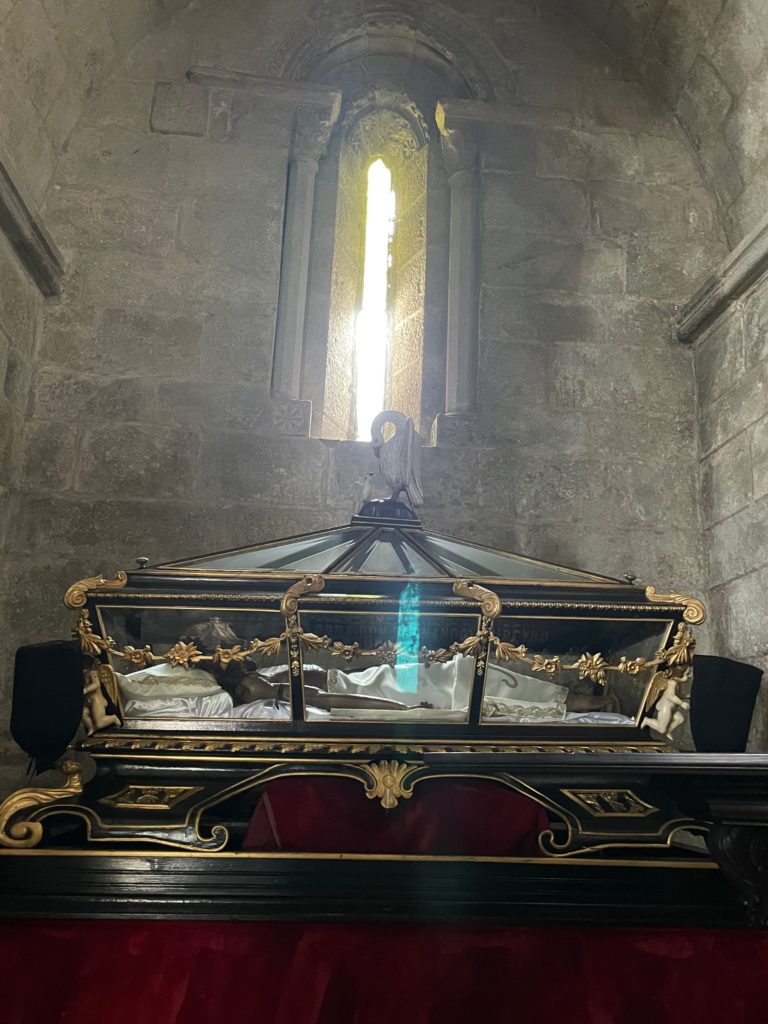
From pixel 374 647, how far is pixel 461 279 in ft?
8.84

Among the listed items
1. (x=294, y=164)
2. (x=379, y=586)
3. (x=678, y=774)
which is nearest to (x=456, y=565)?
(x=379, y=586)

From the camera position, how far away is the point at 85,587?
2.36 meters

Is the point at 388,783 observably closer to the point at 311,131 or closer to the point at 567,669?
the point at 567,669

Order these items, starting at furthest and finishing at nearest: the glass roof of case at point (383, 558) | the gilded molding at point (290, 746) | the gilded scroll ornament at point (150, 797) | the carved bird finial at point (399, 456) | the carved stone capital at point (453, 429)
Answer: the carved stone capital at point (453, 429), the carved bird finial at point (399, 456), the glass roof of case at point (383, 558), the gilded molding at point (290, 746), the gilded scroll ornament at point (150, 797)

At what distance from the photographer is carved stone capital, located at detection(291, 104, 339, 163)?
4594 millimetres

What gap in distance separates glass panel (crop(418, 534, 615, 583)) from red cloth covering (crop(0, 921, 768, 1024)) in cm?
106

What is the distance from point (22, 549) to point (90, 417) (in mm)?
709

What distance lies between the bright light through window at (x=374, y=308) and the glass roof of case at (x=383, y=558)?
1585mm

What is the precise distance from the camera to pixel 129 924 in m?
1.81

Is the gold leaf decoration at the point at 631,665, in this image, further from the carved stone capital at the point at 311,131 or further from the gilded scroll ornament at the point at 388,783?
the carved stone capital at the point at 311,131

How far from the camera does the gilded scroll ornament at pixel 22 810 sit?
1.95m

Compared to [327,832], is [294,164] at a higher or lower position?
higher

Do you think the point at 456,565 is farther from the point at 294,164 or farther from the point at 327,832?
the point at 294,164

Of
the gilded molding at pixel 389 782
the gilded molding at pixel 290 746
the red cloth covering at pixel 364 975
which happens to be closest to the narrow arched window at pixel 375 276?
the gilded molding at pixel 290 746
